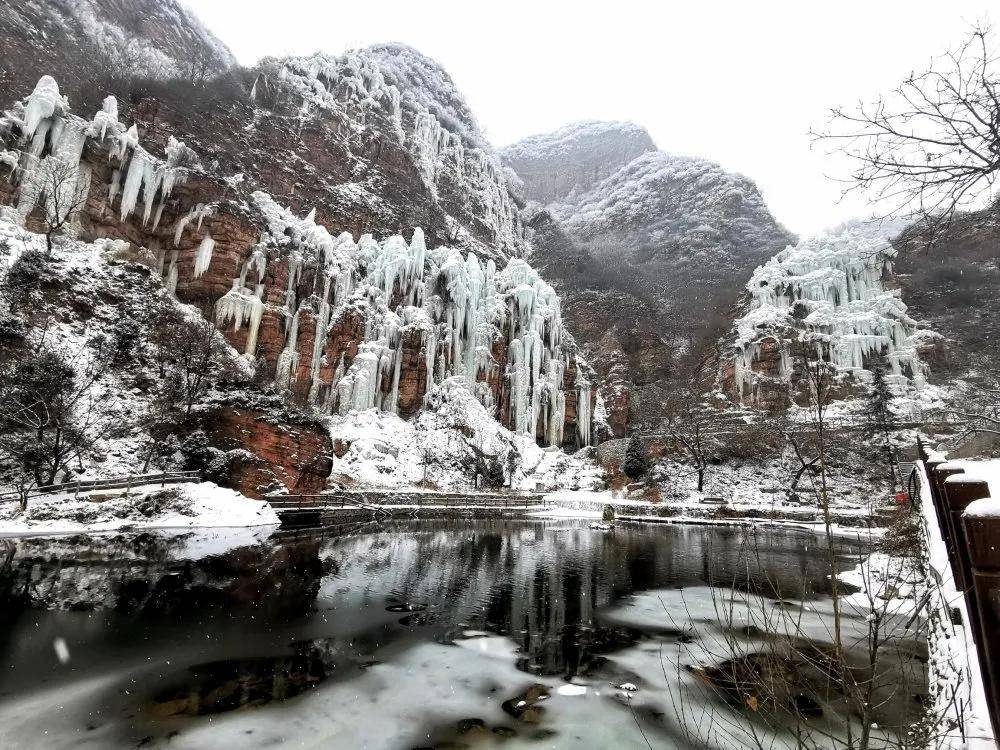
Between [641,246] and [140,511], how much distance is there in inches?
3142

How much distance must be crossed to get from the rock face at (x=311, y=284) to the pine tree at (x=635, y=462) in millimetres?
7224

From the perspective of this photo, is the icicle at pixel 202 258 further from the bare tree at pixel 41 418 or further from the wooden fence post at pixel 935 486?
the wooden fence post at pixel 935 486

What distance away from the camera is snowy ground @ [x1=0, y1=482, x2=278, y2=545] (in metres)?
12.4

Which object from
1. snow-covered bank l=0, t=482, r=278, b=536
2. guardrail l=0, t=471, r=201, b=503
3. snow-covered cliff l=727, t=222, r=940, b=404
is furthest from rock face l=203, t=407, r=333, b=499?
snow-covered cliff l=727, t=222, r=940, b=404

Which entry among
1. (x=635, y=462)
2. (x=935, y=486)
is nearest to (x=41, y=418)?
(x=935, y=486)

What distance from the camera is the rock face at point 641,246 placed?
5750cm

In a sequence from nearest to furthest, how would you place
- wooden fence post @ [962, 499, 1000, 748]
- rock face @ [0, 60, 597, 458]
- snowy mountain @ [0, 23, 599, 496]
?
wooden fence post @ [962, 499, 1000, 748] → snowy mountain @ [0, 23, 599, 496] → rock face @ [0, 60, 597, 458]

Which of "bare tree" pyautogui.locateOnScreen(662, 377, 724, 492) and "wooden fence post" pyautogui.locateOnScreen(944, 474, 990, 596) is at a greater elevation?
"bare tree" pyautogui.locateOnScreen(662, 377, 724, 492)

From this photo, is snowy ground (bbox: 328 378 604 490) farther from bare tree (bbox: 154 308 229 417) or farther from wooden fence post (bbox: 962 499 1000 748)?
wooden fence post (bbox: 962 499 1000 748)

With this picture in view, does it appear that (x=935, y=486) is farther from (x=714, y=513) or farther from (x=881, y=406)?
(x=881, y=406)

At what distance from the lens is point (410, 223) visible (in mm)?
53375

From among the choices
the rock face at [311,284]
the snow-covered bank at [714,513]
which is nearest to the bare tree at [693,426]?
the snow-covered bank at [714,513]

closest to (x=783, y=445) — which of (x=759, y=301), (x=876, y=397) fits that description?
(x=876, y=397)

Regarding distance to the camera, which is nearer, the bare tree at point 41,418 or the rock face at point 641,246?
the bare tree at point 41,418
